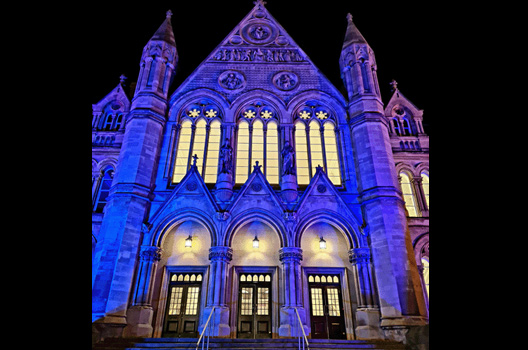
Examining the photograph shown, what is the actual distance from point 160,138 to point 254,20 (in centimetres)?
1134

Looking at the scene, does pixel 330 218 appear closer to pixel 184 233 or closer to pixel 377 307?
pixel 377 307

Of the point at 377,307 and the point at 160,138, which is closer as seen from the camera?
the point at 377,307

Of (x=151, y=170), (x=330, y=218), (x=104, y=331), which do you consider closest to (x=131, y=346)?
(x=104, y=331)

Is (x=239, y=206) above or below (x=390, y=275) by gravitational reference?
above

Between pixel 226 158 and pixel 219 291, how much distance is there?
6.37 meters

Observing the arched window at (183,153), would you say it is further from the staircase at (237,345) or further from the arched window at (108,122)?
the staircase at (237,345)

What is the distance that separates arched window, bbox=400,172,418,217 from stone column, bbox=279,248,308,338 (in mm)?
6749

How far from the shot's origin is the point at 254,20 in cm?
2391

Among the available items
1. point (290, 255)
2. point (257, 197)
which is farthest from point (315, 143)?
point (290, 255)

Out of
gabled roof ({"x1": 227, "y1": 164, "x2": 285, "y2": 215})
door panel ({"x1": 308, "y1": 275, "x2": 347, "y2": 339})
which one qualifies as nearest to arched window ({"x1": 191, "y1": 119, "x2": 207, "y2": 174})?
gabled roof ({"x1": 227, "y1": 164, "x2": 285, "y2": 215})

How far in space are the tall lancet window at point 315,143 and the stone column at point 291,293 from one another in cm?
430

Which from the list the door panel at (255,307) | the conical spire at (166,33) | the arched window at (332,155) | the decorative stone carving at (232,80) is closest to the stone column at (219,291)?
the door panel at (255,307)

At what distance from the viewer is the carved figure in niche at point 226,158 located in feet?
56.0

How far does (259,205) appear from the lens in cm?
1605
